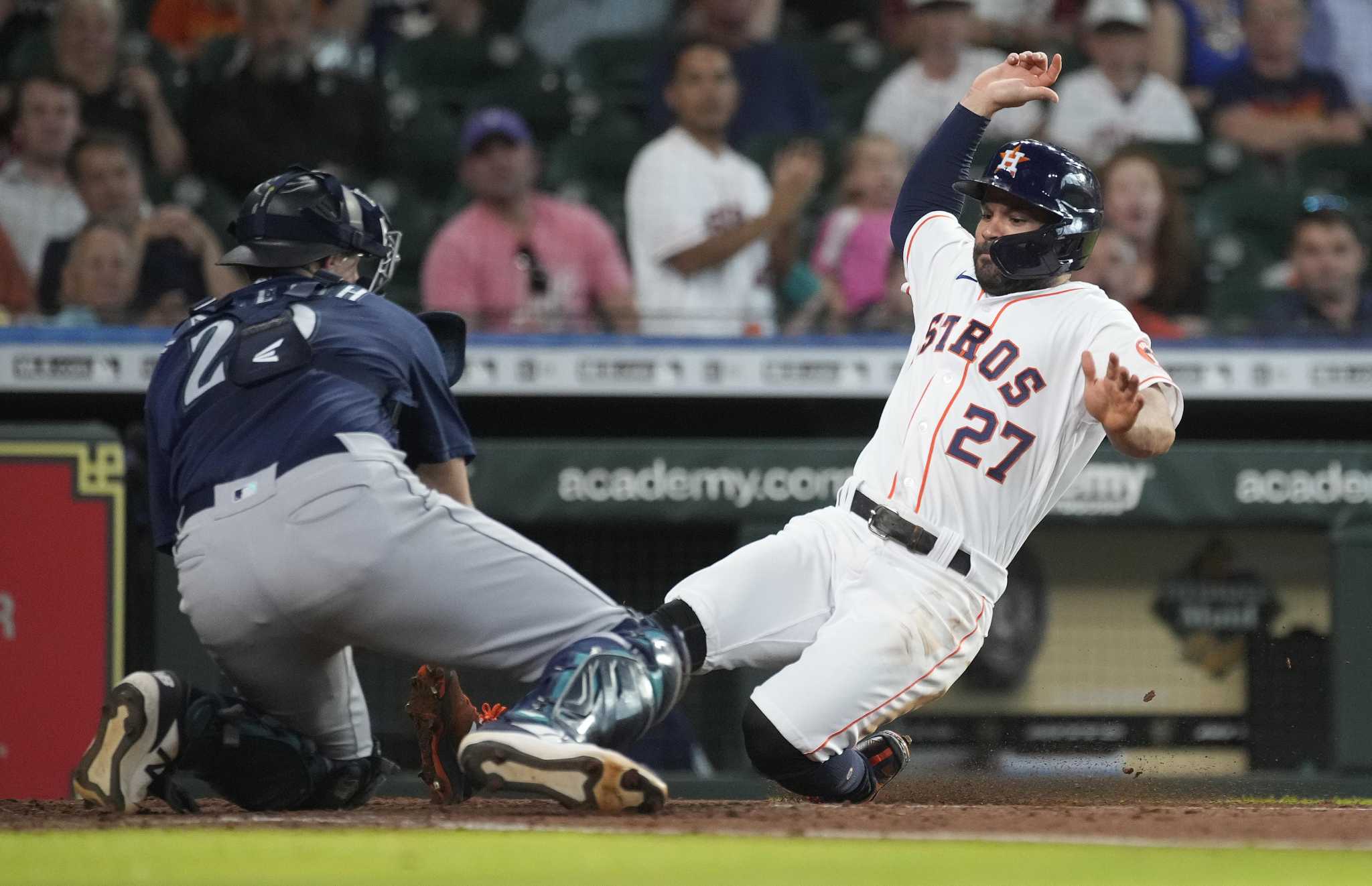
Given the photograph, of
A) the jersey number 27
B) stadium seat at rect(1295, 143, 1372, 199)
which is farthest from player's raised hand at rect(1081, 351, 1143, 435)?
stadium seat at rect(1295, 143, 1372, 199)

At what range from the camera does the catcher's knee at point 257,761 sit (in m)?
3.81

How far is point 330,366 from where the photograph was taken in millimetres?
3623

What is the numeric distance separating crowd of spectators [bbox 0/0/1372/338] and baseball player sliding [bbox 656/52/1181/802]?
2.47 meters

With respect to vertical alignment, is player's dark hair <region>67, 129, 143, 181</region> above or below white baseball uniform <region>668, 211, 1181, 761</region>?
above

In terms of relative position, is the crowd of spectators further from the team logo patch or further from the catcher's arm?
the catcher's arm

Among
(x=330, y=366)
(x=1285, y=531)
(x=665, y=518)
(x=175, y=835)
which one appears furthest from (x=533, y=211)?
(x=175, y=835)

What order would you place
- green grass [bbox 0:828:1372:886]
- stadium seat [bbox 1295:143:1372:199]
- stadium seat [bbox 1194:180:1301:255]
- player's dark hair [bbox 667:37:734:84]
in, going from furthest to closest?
1. stadium seat [bbox 1295:143:1372:199]
2. stadium seat [bbox 1194:180:1301:255]
3. player's dark hair [bbox 667:37:734:84]
4. green grass [bbox 0:828:1372:886]

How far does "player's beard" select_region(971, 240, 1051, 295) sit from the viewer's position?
4039mm

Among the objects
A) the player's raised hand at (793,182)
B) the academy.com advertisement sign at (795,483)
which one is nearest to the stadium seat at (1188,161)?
the player's raised hand at (793,182)

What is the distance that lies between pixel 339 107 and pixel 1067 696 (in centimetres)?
370

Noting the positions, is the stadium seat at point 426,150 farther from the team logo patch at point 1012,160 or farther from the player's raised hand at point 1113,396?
the player's raised hand at point 1113,396

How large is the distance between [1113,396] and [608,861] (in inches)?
54.9

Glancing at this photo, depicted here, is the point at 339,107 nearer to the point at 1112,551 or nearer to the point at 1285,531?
the point at 1112,551

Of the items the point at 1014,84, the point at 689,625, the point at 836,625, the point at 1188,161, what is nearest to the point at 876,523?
the point at 836,625
